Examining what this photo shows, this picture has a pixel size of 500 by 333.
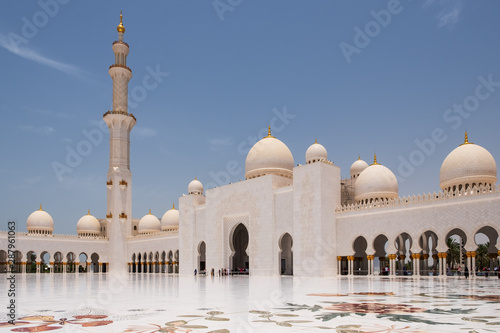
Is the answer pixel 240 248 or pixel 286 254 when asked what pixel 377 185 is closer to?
pixel 286 254

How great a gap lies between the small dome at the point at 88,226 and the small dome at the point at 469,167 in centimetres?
2937

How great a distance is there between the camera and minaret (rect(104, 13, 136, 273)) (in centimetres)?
3484

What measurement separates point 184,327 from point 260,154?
22.0 meters

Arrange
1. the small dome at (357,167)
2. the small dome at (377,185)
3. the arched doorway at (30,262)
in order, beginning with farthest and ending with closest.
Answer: the arched doorway at (30,262), the small dome at (357,167), the small dome at (377,185)

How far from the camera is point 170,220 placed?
1494 inches

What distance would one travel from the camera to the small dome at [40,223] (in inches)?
1491

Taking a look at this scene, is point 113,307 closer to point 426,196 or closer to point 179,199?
point 426,196

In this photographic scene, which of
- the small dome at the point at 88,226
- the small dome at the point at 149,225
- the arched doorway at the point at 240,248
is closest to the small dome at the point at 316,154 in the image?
the arched doorway at the point at 240,248

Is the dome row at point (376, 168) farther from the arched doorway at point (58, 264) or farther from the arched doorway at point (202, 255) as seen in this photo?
the arched doorway at point (58, 264)

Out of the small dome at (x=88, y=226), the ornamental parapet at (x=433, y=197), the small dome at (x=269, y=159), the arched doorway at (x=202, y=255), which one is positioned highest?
the small dome at (x=269, y=159)

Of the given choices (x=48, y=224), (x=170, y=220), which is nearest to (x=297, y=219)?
(x=170, y=220)

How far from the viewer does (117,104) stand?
35.2 meters

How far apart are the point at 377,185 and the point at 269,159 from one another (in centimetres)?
637

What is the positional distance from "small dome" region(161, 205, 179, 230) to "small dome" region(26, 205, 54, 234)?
30.9ft
